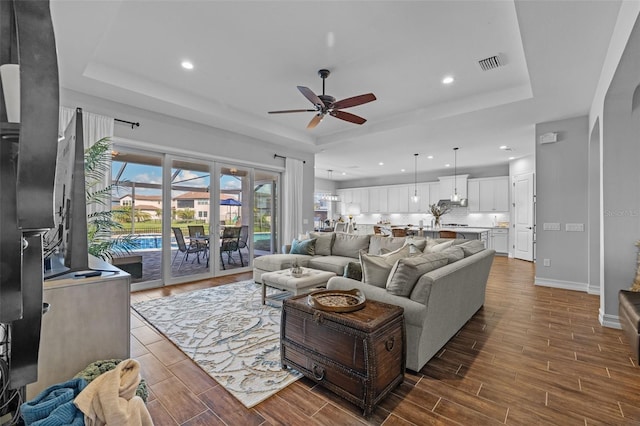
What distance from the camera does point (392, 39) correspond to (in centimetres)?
306

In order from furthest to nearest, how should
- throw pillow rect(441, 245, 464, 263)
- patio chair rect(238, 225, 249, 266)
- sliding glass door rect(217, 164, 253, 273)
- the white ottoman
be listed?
patio chair rect(238, 225, 249, 266) < sliding glass door rect(217, 164, 253, 273) < the white ottoman < throw pillow rect(441, 245, 464, 263)

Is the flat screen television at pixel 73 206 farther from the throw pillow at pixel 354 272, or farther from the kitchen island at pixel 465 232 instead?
the kitchen island at pixel 465 232

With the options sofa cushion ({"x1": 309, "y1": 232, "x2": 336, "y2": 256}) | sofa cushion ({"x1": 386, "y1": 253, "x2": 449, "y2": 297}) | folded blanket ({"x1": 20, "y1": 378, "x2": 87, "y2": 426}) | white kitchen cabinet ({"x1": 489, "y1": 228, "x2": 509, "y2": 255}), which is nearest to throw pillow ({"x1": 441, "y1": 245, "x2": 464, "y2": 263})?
sofa cushion ({"x1": 386, "y1": 253, "x2": 449, "y2": 297})

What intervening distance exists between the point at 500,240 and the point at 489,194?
143 centimetres

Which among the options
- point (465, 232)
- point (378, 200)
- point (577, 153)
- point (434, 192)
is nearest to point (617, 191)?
point (577, 153)

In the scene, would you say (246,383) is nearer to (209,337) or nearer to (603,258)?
(209,337)

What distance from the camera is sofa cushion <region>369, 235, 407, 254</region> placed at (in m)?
4.57

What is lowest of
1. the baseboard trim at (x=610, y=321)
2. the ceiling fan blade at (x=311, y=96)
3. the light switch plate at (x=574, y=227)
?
the baseboard trim at (x=610, y=321)

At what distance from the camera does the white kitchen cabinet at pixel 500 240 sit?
8.61 metres

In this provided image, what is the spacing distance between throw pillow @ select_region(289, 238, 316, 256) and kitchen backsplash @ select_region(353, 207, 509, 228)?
6.57 meters

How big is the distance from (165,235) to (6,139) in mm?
4627

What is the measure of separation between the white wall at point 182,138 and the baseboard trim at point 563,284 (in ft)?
17.6

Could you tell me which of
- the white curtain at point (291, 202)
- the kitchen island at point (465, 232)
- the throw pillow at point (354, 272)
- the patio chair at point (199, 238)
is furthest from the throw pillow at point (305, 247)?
the kitchen island at point (465, 232)

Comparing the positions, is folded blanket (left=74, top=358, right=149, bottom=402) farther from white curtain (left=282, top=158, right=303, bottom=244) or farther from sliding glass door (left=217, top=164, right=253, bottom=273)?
white curtain (left=282, top=158, right=303, bottom=244)
